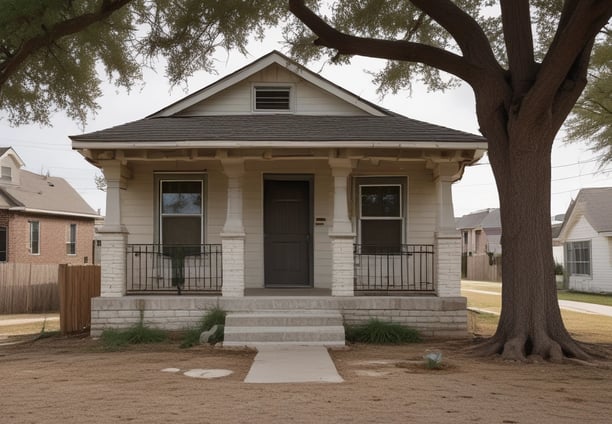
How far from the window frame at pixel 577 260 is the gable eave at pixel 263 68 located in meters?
19.4

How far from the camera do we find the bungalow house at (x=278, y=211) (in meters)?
10.9

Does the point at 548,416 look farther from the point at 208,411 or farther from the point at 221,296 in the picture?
the point at 221,296

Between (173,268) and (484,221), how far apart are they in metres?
54.2

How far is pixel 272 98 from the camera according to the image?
13500 mm

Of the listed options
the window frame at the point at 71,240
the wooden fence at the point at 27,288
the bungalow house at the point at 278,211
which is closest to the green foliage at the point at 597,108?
the bungalow house at the point at 278,211

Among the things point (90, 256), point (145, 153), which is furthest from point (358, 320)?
point (90, 256)

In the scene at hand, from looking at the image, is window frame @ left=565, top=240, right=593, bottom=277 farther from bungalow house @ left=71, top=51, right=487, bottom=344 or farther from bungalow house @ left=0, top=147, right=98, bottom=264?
bungalow house @ left=0, top=147, right=98, bottom=264

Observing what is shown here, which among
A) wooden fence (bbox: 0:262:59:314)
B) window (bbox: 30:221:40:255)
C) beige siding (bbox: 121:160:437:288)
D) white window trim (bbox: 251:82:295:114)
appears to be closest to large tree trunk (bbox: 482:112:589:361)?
beige siding (bbox: 121:160:437:288)

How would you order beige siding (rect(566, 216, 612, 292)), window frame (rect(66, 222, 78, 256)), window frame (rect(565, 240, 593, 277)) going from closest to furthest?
beige siding (rect(566, 216, 612, 292)) < window frame (rect(565, 240, 593, 277)) < window frame (rect(66, 222, 78, 256))

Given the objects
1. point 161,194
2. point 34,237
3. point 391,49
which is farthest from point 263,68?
point 34,237

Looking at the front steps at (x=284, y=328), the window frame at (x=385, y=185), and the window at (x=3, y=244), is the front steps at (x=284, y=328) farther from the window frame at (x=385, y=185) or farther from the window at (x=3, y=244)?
the window at (x=3, y=244)

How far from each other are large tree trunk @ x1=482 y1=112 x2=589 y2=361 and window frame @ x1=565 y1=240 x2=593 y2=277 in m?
21.2

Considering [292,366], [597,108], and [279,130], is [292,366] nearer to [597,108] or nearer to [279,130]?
[279,130]

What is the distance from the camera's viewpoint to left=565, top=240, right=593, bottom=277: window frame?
93.6 feet
